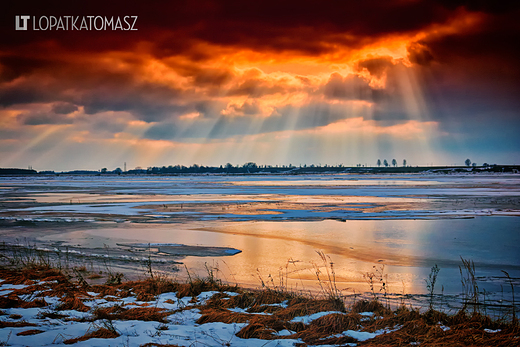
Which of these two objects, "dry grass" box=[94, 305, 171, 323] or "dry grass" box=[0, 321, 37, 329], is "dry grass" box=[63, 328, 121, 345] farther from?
"dry grass" box=[0, 321, 37, 329]

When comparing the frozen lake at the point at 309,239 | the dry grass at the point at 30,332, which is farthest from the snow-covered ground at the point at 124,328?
the frozen lake at the point at 309,239

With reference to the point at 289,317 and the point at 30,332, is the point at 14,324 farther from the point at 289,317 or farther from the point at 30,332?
the point at 289,317

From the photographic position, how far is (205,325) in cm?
672

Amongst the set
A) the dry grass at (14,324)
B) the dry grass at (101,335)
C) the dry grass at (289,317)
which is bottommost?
the dry grass at (289,317)

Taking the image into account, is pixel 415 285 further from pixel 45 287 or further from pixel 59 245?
pixel 59 245

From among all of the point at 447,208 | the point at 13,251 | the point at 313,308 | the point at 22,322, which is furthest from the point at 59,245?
the point at 447,208

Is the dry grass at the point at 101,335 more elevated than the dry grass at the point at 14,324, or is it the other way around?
the dry grass at the point at 14,324

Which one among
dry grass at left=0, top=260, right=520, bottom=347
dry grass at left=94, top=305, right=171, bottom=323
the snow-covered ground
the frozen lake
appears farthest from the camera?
the frozen lake

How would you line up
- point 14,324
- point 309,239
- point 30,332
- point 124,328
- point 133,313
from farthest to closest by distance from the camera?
point 309,239 < point 133,313 < point 124,328 < point 14,324 < point 30,332

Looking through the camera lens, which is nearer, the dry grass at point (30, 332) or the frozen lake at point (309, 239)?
the dry grass at point (30, 332)

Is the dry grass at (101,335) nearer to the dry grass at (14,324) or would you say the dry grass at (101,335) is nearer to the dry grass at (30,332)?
the dry grass at (30,332)

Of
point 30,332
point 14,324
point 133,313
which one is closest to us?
point 30,332

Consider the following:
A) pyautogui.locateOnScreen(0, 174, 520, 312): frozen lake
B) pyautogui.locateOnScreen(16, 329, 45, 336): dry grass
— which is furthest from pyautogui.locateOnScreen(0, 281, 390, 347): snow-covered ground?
pyautogui.locateOnScreen(0, 174, 520, 312): frozen lake

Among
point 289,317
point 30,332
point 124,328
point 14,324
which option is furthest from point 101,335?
point 289,317
